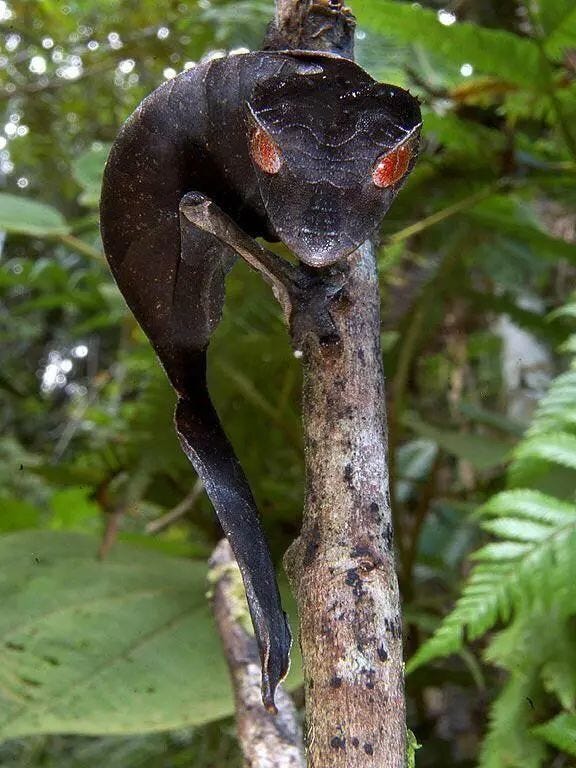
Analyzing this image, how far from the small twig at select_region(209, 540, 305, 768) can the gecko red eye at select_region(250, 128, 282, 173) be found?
0.45 metres

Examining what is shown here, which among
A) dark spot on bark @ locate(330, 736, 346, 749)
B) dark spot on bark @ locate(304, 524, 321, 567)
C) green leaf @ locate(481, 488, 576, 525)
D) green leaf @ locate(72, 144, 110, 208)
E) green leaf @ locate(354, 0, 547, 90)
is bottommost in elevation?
dark spot on bark @ locate(330, 736, 346, 749)

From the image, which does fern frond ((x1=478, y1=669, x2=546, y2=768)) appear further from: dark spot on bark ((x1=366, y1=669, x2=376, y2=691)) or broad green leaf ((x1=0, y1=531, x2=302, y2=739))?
dark spot on bark ((x1=366, y1=669, x2=376, y2=691))

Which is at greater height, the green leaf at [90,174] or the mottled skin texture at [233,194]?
the green leaf at [90,174]

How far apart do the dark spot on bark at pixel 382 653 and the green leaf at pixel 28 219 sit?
1.17 metres

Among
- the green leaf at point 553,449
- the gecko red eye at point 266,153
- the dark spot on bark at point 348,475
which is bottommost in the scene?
the dark spot on bark at point 348,475

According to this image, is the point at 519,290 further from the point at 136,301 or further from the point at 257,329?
the point at 136,301

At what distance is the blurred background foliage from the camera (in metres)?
0.94

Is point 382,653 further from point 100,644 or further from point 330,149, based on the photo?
point 100,644

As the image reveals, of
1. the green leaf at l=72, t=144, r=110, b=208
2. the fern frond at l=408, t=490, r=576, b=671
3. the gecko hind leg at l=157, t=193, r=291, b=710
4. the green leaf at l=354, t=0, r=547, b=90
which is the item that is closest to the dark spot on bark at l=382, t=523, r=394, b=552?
the gecko hind leg at l=157, t=193, r=291, b=710

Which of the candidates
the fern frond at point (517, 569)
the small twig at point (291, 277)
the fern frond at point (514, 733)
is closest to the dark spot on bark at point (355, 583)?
the small twig at point (291, 277)

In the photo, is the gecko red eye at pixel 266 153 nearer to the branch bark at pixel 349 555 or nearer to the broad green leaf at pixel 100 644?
the branch bark at pixel 349 555

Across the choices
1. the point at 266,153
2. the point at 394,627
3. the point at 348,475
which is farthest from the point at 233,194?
the point at 394,627

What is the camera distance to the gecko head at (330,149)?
59 centimetres

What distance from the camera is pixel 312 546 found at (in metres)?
0.53
